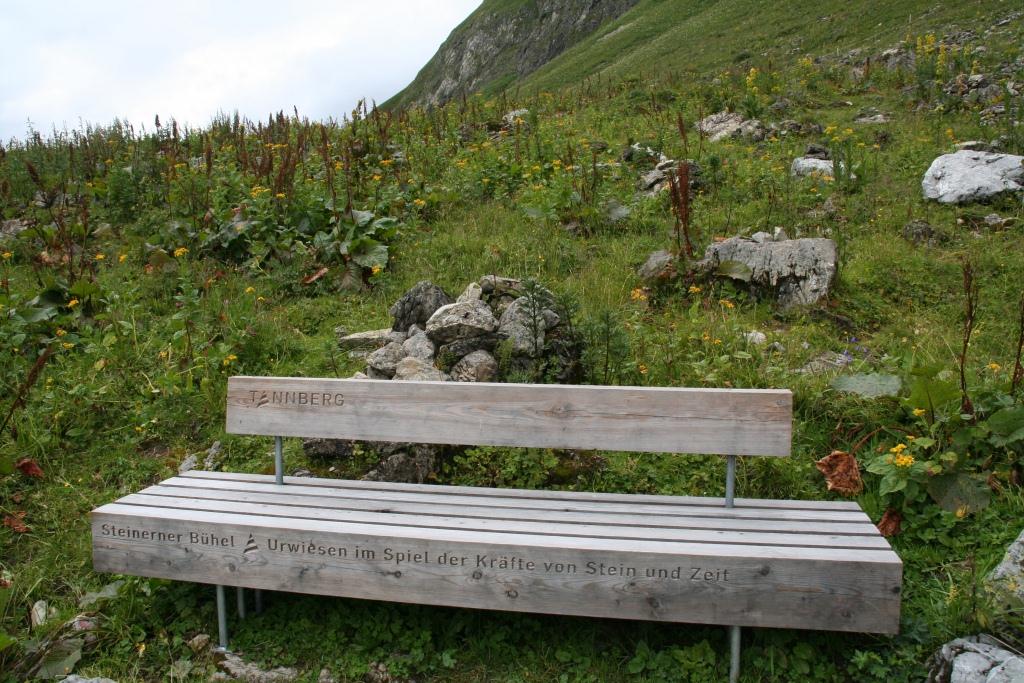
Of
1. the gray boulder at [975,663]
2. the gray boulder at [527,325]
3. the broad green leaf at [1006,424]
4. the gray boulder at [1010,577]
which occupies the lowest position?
the gray boulder at [975,663]

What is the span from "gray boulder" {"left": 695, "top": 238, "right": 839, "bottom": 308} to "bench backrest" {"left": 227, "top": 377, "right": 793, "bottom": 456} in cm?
250

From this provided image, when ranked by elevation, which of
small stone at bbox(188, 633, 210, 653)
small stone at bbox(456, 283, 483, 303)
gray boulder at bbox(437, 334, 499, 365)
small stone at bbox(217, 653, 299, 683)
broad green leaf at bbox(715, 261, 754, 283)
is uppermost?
broad green leaf at bbox(715, 261, 754, 283)

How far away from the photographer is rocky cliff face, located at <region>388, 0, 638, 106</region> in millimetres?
55469

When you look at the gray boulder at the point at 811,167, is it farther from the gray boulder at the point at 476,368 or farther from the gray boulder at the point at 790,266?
the gray boulder at the point at 476,368

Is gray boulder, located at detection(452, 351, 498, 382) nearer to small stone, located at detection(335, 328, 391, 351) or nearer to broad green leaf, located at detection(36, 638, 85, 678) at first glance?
small stone, located at detection(335, 328, 391, 351)

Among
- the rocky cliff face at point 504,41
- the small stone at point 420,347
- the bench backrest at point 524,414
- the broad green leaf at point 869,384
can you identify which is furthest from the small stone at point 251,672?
the rocky cliff face at point 504,41

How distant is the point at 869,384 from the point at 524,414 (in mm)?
1851

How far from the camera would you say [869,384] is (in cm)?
371

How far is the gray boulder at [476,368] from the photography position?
424cm

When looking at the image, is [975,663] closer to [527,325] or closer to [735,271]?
[527,325]

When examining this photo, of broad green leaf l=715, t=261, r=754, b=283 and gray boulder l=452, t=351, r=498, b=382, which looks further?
broad green leaf l=715, t=261, r=754, b=283

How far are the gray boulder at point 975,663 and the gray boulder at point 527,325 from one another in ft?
8.01

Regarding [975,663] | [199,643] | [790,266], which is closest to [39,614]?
[199,643]

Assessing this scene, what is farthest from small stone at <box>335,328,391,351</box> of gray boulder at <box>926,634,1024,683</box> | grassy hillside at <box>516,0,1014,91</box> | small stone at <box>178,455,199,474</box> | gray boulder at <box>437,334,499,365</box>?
grassy hillside at <box>516,0,1014,91</box>
